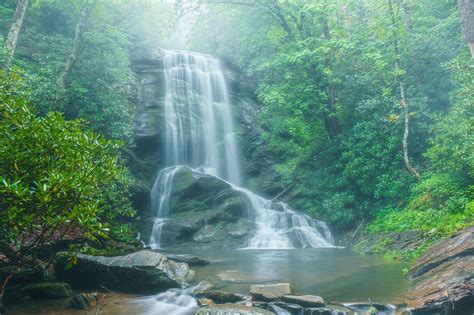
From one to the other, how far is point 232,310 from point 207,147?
19284 millimetres

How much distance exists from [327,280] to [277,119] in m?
11.5

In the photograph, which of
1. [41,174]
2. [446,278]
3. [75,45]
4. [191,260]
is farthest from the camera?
[75,45]

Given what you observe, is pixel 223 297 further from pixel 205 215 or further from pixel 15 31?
pixel 15 31

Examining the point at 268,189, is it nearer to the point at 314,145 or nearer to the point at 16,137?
the point at 314,145

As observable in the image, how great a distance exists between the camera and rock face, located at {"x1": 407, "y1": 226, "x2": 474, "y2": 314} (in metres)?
6.06

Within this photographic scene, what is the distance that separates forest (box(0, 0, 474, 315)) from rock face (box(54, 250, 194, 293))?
6cm

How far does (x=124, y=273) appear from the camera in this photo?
29.0 feet

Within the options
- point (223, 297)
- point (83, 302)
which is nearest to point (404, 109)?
point (223, 297)

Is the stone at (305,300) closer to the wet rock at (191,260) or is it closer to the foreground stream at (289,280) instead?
the foreground stream at (289,280)

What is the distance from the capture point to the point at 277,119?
19578mm

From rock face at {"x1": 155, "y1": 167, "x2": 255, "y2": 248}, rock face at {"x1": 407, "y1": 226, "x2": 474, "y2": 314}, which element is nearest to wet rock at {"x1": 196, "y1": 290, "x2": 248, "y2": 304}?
rock face at {"x1": 407, "y1": 226, "x2": 474, "y2": 314}

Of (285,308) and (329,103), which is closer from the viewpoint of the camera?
(285,308)

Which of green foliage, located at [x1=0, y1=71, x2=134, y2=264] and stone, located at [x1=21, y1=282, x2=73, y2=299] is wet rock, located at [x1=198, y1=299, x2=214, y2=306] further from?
stone, located at [x1=21, y1=282, x2=73, y2=299]

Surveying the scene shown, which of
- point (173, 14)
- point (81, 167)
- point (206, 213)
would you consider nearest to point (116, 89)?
point (173, 14)
